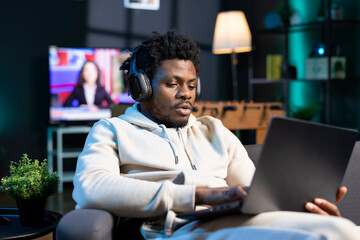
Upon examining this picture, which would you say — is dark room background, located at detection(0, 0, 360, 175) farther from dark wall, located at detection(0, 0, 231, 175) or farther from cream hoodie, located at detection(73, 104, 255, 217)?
cream hoodie, located at detection(73, 104, 255, 217)

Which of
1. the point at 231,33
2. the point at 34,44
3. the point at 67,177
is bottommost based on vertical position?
the point at 67,177

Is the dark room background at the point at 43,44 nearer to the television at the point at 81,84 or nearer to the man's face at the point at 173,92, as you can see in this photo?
the television at the point at 81,84

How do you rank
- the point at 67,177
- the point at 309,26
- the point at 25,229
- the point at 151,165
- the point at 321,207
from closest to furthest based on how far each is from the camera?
the point at 321,207 < the point at 151,165 < the point at 25,229 < the point at 67,177 < the point at 309,26

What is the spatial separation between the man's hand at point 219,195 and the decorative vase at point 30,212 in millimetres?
773

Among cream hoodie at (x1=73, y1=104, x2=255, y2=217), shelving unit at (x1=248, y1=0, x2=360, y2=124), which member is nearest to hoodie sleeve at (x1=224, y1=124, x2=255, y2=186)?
cream hoodie at (x1=73, y1=104, x2=255, y2=217)

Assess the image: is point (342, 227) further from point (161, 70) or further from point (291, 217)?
point (161, 70)

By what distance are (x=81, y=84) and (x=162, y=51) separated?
346 cm

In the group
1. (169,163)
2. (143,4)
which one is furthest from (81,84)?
(169,163)

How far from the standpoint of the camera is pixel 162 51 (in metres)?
1.67

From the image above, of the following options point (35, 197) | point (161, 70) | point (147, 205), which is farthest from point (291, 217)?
point (35, 197)

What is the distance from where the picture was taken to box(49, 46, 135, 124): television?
4.91 m

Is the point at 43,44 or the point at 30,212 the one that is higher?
the point at 43,44

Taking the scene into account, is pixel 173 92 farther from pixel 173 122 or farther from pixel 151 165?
pixel 151 165

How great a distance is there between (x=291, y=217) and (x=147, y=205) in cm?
41
